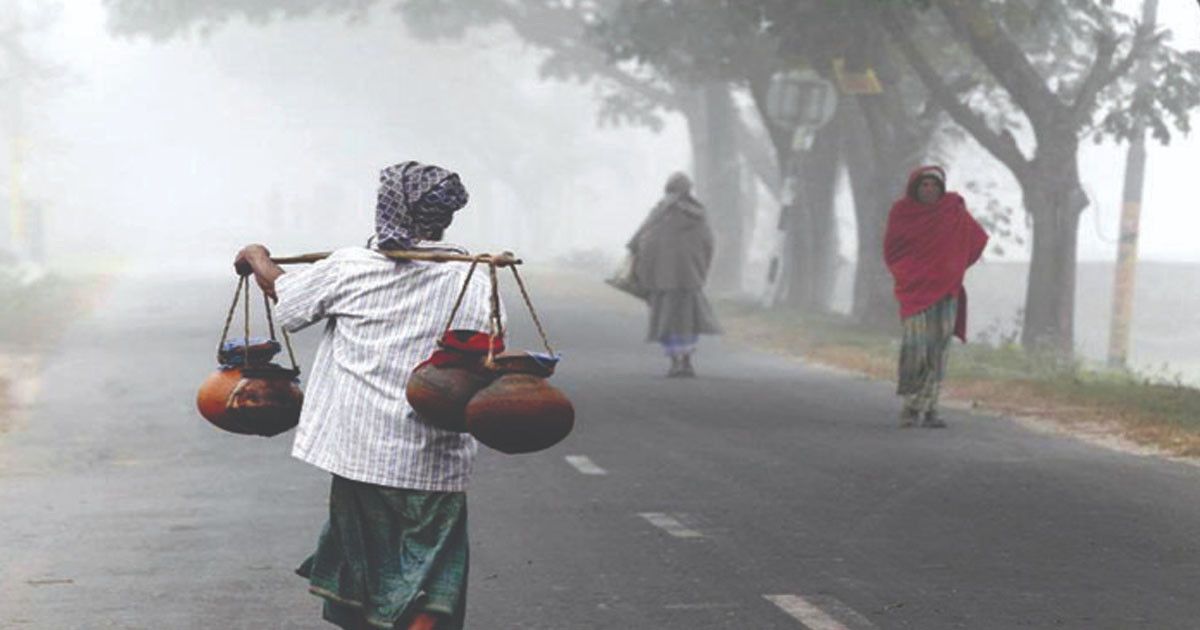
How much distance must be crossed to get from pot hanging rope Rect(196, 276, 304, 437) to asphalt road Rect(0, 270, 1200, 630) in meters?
1.52

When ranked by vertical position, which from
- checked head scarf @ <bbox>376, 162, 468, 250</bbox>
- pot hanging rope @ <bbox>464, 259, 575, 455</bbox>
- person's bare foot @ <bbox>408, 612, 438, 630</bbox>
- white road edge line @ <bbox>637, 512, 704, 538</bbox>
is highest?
checked head scarf @ <bbox>376, 162, 468, 250</bbox>

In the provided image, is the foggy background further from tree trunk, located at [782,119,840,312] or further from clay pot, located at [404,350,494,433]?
clay pot, located at [404,350,494,433]

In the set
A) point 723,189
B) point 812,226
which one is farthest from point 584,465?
point 723,189

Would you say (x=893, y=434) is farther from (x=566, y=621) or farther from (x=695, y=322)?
(x=566, y=621)

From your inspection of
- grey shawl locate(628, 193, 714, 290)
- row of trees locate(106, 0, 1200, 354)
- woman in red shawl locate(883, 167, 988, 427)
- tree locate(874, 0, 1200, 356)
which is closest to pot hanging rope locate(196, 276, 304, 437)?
woman in red shawl locate(883, 167, 988, 427)

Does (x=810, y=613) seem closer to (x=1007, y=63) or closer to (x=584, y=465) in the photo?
(x=584, y=465)

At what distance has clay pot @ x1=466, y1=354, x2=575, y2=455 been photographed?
554 cm

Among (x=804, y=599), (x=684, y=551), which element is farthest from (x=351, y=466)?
(x=684, y=551)

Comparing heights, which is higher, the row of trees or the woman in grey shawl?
the row of trees

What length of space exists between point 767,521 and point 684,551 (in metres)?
1.07

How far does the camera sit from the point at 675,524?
400 inches

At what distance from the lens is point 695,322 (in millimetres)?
20094

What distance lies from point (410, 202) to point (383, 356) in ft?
1.42

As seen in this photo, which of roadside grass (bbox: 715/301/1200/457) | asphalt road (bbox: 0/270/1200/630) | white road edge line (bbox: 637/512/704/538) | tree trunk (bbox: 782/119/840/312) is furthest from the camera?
tree trunk (bbox: 782/119/840/312)
